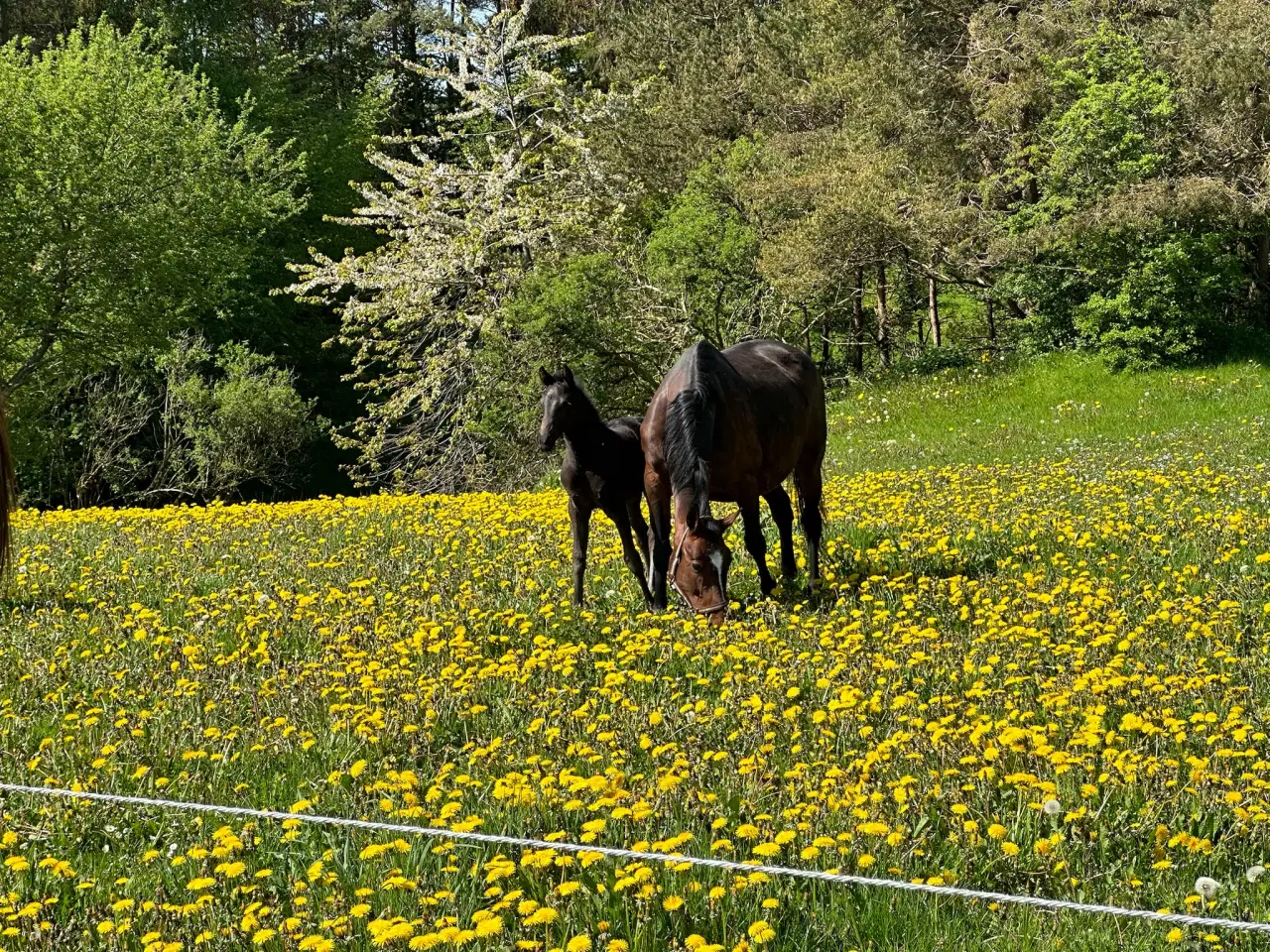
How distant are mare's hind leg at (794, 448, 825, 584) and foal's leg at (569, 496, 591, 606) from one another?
1862 mm

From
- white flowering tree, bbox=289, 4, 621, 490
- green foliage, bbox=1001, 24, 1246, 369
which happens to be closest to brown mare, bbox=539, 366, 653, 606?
white flowering tree, bbox=289, 4, 621, 490

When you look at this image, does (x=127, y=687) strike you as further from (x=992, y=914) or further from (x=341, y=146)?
(x=341, y=146)

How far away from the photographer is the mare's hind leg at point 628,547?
9.31m

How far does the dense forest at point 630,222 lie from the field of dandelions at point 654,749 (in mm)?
16669

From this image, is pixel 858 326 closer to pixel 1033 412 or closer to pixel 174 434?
pixel 1033 412

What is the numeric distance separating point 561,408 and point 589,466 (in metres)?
0.61

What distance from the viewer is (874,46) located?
3038 centimetres

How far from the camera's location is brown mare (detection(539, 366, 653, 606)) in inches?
370

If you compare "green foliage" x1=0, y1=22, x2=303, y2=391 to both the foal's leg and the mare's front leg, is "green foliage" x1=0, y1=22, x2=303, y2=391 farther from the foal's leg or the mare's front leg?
the mare's front leg

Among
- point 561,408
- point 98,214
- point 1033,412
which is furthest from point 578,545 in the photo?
point 98,214

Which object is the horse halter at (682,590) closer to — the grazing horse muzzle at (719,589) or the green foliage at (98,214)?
the grazing horse muzzle at (719,589)

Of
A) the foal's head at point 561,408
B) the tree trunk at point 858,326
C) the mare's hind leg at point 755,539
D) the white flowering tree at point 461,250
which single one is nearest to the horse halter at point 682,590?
the mare's hind leg at point 755,539

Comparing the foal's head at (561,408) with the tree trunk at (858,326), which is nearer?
the foal's head at (561,408)

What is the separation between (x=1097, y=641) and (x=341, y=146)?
44.8 metres
